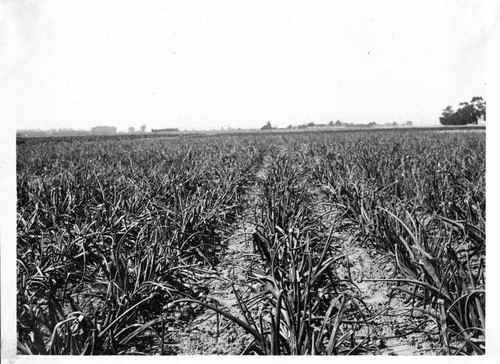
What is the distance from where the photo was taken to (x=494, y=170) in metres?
1.87

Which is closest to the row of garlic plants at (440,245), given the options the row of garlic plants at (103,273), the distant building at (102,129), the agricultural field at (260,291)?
the agricultural field at (260,291)

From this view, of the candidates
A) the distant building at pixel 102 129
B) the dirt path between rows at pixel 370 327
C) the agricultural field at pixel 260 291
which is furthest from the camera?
the distant building at pixel 102 129

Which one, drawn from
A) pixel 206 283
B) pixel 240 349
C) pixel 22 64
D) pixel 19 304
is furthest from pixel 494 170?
pixel 22 64

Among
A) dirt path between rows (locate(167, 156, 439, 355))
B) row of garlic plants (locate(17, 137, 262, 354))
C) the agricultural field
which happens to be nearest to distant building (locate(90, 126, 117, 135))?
row of garlic plants (locate(17, 137, 262, 354))

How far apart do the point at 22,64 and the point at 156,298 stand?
1.55 metres

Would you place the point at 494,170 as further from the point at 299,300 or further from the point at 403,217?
the point at 299,300

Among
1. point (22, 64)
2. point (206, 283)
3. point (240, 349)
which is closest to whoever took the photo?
point (240, 349)

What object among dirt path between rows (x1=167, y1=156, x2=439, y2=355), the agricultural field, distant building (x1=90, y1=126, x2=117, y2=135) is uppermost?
distant building (x1=90, y1=126, x2=117, y2=135)

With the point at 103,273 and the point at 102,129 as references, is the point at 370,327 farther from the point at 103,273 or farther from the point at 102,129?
the point at 102,129

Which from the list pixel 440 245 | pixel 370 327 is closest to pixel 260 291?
pixel 370 327

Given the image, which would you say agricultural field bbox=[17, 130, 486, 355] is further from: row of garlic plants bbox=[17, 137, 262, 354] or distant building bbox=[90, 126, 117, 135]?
distant building bbox=[90, 126, 117, 135]

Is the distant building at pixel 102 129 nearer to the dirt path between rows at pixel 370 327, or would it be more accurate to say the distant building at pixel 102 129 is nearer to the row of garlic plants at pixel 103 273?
the row of garlic plants at pixel 103 273

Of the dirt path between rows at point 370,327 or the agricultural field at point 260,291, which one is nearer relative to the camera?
the agricultural field at point 260,291

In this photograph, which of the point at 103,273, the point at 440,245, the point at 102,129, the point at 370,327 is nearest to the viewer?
the point at 370,327
